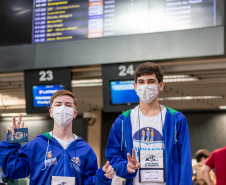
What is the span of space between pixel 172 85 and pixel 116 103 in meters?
2.06

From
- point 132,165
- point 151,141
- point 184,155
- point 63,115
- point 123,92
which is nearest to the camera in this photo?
point 132,165

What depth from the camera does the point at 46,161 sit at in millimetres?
3201

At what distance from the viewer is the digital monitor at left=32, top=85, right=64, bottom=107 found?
721 centimetres

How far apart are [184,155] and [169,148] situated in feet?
0.37

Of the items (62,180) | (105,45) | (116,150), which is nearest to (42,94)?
(105,45)

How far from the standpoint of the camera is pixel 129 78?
6793 mm

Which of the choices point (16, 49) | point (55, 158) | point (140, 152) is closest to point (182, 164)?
point (140, 152)

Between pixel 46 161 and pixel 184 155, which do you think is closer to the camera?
pixel 184 155

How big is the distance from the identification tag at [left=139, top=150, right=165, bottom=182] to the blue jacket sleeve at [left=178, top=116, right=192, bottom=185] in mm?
128

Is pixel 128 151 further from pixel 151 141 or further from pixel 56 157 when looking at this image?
pixel 56 157

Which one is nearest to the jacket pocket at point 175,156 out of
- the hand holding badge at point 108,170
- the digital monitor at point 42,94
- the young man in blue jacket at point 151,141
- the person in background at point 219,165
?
the young man in blue jacket at point 151,141

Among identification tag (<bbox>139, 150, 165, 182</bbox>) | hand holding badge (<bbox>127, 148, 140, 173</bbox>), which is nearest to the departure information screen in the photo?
identification tag (<bbox>139, 150, 165, 182</bbox>)

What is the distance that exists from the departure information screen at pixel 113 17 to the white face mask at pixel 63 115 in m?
3.71

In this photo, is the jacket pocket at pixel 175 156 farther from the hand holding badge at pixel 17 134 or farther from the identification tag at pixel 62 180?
the hand holding badge at pixel 17 134
